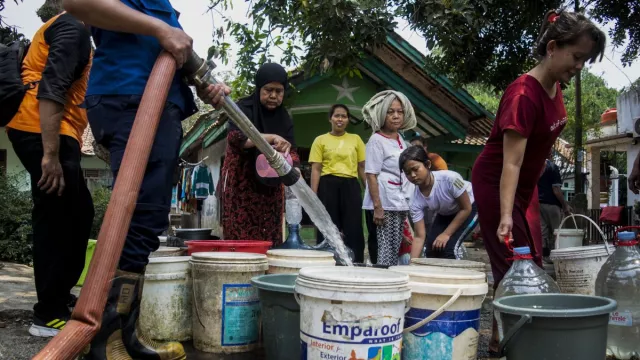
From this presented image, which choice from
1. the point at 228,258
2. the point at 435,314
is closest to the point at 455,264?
the point at 435,314

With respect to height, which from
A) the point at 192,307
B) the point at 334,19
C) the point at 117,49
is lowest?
the point at 192,307

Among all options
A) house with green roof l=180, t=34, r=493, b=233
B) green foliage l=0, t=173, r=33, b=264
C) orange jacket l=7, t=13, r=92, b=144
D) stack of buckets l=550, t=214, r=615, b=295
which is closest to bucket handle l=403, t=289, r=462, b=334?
stack of buckets l=550, t=214, r=615, b=295

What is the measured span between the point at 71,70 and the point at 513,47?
7.45 m

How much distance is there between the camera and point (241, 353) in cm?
288

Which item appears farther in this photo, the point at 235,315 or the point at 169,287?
the point at 169,287

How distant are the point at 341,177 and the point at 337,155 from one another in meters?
0.25

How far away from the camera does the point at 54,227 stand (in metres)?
3.23

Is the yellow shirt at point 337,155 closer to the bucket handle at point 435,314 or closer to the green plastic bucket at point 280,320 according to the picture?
the green plastic bucket at point 280,320

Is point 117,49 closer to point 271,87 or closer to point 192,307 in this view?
point 192,307

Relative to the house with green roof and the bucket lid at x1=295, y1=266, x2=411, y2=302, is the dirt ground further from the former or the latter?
the house with green roof

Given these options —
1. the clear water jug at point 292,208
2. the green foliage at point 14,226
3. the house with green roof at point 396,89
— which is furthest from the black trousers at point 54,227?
the house with green roof at point 396,89

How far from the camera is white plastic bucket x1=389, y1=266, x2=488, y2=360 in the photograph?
2.30m

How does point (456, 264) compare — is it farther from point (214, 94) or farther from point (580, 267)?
point (214, 94)

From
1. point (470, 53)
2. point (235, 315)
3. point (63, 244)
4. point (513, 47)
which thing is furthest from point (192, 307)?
point (513, 47)
